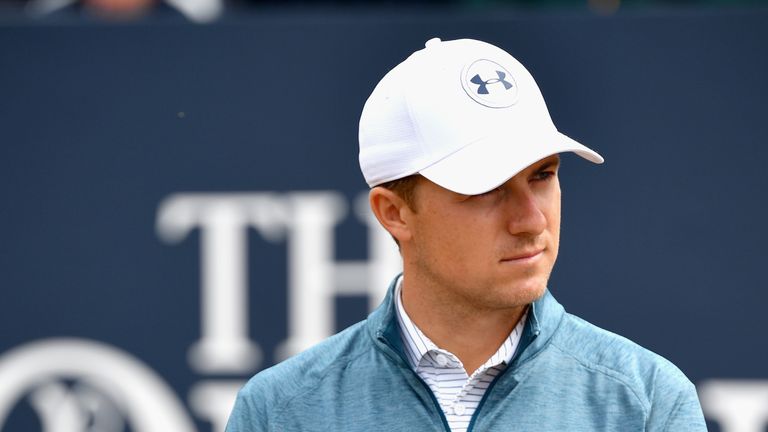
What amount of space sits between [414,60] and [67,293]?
2699mm

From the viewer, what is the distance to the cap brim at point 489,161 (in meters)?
2.13

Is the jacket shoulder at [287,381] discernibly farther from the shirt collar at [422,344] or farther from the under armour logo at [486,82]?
the under armour logo at [486,82]

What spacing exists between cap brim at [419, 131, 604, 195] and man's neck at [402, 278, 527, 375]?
Result: 0.21 meters

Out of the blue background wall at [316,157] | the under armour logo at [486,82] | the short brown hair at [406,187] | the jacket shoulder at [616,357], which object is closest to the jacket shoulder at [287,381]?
the short brown hair at [406,187]

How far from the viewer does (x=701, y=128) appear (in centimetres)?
443

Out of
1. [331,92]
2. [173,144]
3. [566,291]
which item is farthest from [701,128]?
[173,144]

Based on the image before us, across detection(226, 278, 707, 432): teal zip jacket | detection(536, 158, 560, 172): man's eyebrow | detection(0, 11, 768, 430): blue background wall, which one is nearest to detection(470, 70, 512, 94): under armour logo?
detection(536, 158, 560, 172): man's eyebrow

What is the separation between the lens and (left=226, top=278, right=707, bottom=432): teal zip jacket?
82.9 inches

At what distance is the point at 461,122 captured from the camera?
2.21 m

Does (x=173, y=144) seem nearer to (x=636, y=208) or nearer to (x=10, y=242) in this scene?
(x=10, y=242)

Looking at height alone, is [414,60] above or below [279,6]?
below

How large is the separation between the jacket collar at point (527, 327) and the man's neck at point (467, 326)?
4 cm

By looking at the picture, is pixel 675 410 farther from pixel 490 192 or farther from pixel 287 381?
pixel 287 381

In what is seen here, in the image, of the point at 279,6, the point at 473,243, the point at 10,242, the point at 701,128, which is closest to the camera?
the point at 473,243
